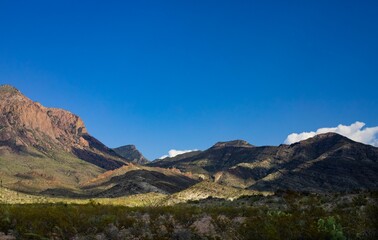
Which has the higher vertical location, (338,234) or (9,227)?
(338,234)

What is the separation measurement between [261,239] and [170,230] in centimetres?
492

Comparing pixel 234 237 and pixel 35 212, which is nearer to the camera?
pixel 234 237

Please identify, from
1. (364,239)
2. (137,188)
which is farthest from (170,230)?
(137,188)

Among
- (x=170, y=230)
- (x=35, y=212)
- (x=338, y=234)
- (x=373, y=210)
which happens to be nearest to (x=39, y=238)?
(x=35, y=212)

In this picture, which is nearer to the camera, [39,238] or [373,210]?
[373,210]

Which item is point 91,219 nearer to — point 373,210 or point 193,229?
point 193,229

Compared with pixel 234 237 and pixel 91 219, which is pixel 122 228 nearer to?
pixel 91 219

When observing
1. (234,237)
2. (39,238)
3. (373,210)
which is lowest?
(39,238)

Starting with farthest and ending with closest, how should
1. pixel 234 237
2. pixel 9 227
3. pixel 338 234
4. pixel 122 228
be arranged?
pixel 122 228
pixel 9 227
pixel 234 237
pixel 338 234

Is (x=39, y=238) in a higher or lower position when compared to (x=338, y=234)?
lower

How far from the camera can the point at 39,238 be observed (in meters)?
14.2

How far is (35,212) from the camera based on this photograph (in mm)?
17438

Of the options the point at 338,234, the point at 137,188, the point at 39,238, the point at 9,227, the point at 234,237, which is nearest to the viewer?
the point at 338,234

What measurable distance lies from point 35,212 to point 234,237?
940 centimetres
